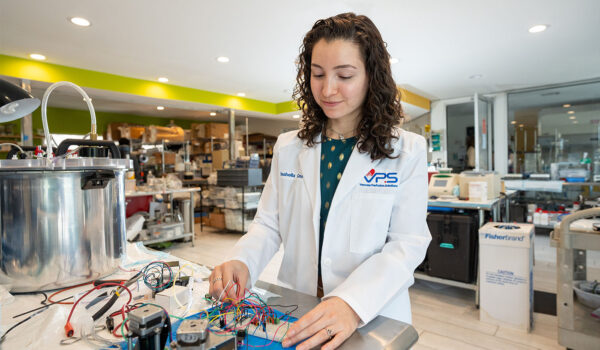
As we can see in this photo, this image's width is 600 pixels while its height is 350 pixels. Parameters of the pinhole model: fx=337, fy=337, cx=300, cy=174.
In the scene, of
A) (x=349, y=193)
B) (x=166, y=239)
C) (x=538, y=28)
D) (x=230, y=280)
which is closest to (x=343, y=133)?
(x=349, y=193)

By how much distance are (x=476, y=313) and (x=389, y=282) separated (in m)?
2.42

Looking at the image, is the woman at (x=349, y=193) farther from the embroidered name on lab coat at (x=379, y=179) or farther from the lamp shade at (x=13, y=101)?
the lamp shade at (x=13, y=101)

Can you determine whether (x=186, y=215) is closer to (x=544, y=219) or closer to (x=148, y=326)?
(x=148, y=326)

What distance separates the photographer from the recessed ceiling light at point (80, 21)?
3.34 m

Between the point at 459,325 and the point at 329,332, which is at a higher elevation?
the point at 329,332

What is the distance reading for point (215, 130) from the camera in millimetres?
8086

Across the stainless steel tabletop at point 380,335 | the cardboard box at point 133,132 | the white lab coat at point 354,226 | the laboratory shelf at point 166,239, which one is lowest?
the laboratory shelf at point 166,239

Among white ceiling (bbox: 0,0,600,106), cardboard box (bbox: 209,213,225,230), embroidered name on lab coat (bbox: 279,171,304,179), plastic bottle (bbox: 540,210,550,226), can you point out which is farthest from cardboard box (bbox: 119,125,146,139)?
plastic bottle (bbox: 540,210,550,226)

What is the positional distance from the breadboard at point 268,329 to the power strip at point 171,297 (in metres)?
0.18

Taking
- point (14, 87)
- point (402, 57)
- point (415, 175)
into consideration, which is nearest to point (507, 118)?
point (402, 57)

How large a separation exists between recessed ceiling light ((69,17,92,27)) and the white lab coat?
3417mm

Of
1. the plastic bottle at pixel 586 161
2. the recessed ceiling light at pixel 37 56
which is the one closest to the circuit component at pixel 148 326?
the recessed ceiling light at pixel 37 56

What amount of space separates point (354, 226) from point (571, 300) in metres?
1.98

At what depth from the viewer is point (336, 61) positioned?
0.92 metres
